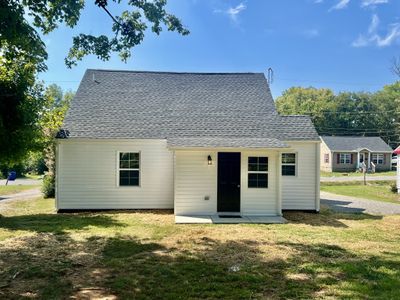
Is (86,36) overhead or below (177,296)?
overhead

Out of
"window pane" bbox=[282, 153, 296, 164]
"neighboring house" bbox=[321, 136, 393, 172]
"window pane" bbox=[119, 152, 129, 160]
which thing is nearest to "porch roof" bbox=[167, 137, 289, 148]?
"window pane" bbox=[282, 153, 296, 164]

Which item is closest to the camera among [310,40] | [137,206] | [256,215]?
[256,215]

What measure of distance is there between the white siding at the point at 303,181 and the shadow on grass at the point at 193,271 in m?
5.62

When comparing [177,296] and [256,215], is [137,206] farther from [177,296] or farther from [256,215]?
[177,296]

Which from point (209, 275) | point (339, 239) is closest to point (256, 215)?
point (339, 239)

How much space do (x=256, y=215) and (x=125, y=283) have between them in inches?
301

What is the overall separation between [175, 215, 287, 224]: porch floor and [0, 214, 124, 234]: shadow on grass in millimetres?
2202

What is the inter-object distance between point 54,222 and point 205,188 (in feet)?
17.3

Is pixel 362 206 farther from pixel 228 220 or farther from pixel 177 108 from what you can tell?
pixel 177 108

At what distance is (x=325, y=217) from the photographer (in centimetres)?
1270

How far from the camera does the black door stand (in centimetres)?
1269

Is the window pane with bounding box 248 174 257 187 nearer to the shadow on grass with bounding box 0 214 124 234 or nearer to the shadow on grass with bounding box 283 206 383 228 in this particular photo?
the shadow on grass with bounding box 283 206 383 228

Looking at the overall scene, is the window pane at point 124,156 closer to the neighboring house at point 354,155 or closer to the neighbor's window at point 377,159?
the neighboring house at point 354,155

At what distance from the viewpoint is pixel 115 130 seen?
13.8 m
